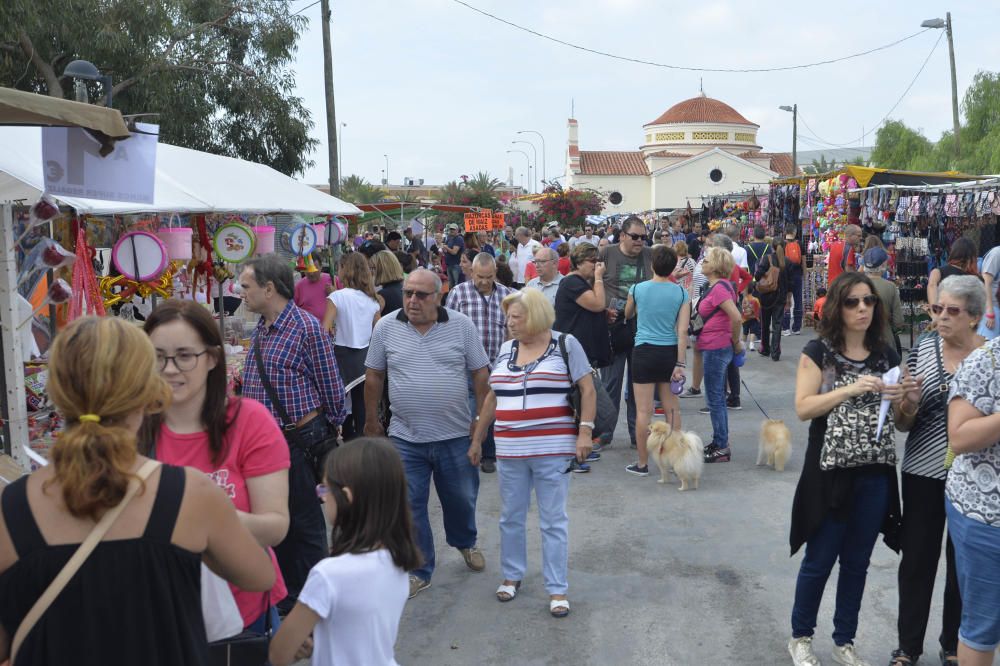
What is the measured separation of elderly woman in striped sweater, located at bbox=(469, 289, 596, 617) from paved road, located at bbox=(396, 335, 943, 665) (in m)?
0.34

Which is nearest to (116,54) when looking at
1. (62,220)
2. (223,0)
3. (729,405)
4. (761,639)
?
(223,0)

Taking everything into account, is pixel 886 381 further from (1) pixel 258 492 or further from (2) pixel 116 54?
(2) pixel 116 54

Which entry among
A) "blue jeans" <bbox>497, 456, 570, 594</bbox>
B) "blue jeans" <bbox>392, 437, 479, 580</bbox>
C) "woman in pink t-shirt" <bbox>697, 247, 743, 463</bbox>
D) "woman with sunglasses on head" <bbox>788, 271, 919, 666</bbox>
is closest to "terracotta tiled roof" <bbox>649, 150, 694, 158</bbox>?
"woman in pink t-shirt" <bbox>697, 247, 743, 463</bbox>

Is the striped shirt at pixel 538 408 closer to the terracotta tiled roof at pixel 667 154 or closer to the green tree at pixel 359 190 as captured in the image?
the green tree at pixel 359 190

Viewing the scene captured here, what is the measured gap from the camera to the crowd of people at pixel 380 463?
6.31 ft

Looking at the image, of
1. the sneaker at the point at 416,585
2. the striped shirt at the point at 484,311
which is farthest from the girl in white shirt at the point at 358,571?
the striped shirt at the point at 484,311

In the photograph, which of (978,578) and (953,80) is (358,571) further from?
(953,80)

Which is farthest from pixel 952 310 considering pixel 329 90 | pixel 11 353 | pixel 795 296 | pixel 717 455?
pixel 329 90

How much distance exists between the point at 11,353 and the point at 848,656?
4.65m

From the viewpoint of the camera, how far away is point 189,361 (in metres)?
2.82

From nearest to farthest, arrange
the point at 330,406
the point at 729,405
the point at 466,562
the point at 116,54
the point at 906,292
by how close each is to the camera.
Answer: the point at 330,406
the point at 466,562
the point at 729,405
the point at 906,292
the point at 116,54

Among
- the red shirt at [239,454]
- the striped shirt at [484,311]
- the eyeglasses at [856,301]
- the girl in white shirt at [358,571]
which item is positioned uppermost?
the eyeglasses at [856,301]

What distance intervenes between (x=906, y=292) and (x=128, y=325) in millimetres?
13422

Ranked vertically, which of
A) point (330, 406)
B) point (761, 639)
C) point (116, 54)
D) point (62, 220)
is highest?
point (116, 54)
